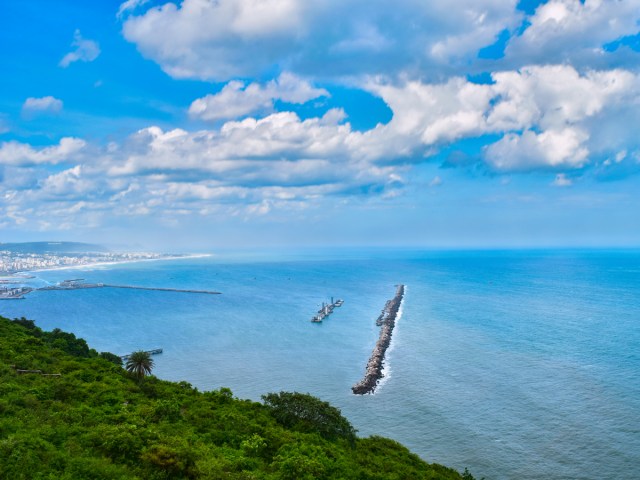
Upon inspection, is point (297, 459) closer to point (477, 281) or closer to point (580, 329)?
point (580, 329)

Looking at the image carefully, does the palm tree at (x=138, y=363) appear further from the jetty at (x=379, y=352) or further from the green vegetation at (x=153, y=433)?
the jetty at (x=379, y=352)

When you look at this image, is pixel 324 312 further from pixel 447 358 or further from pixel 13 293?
pixel 13 293

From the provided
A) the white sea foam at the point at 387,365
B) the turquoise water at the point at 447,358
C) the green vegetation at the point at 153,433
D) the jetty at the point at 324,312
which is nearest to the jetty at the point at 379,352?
the white sea foam at the point at 387,365

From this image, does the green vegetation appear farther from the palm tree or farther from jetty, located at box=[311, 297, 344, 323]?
jetty, located at box=[311, 297, 344, 323]

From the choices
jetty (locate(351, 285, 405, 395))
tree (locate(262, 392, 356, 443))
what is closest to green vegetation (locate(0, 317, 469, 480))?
tree (locate(262, 392, 356, 443))

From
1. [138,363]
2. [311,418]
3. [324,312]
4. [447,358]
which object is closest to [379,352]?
[447,358]
